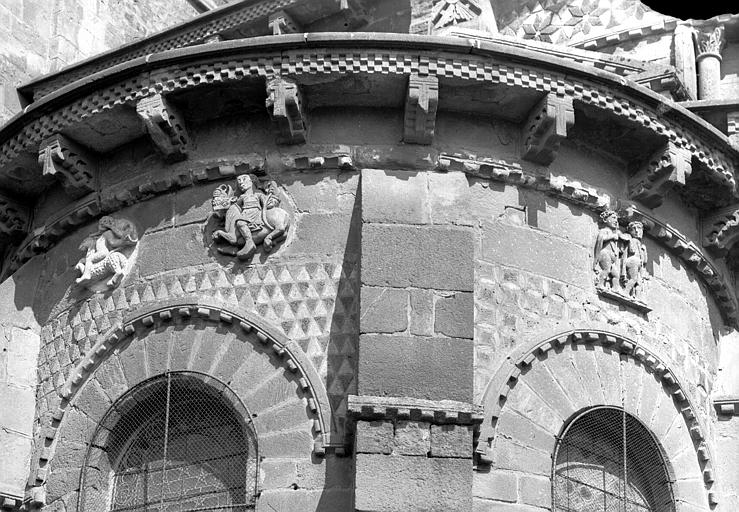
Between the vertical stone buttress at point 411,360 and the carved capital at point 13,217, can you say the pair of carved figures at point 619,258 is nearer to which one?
the vertical stone buttress at point 411,360

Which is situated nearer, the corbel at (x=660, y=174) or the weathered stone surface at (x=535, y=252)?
the weathered stone surface at (x=535, y=252)

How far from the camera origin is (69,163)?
15.6 metres

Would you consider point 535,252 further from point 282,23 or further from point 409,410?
point 282,23

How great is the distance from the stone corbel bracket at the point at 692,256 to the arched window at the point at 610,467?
1937 millimetres

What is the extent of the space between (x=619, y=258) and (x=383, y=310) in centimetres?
265

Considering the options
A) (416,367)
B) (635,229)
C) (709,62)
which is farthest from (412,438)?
(709,62)

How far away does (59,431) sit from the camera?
1491cm

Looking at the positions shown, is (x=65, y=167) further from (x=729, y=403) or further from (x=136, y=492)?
(x=729, y=403)

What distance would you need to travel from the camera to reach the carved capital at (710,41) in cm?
1866

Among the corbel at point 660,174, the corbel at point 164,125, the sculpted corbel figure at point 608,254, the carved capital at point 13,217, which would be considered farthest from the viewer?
the carved capital at point 13,217

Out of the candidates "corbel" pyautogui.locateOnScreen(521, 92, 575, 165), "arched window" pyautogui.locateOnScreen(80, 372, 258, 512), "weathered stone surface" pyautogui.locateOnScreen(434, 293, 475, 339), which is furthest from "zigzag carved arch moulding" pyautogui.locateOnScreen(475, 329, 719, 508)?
"arched window" pyautogui.locateOnScreen(80, 372, 258, 512)

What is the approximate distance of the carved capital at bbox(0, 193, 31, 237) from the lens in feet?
53.7

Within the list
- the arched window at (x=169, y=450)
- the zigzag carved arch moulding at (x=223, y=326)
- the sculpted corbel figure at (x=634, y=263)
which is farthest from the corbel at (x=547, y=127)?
the arched window at (x=169, y=450)

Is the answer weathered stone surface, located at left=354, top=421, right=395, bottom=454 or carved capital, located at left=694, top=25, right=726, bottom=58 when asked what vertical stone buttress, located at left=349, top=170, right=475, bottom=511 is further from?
carved capital, located at left=694, top=25, right=726, bottom=58
